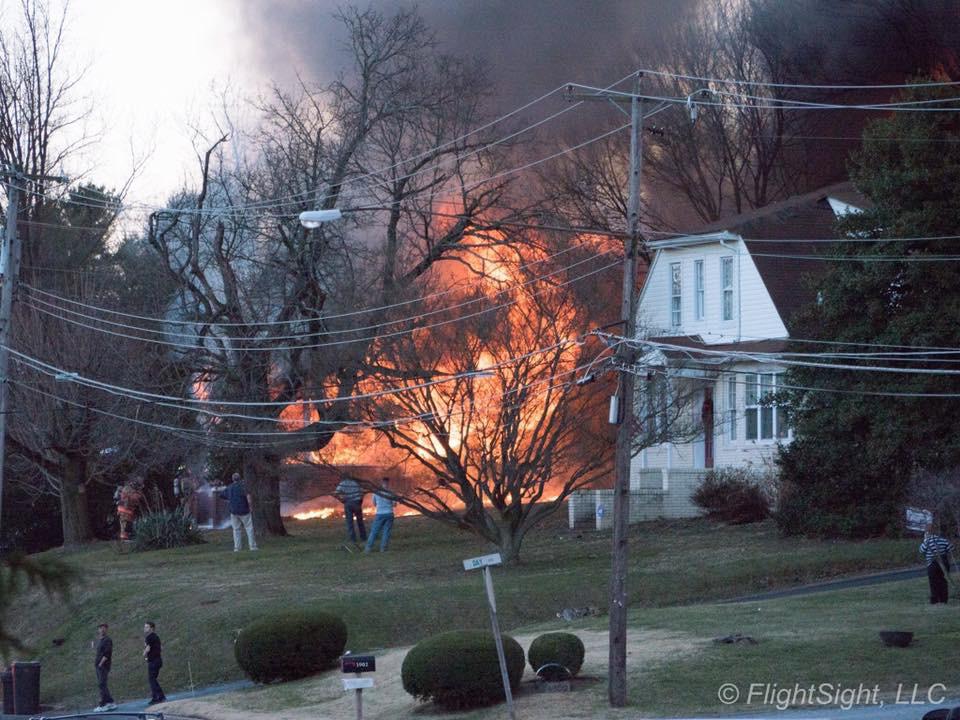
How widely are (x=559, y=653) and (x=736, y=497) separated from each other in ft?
58.6

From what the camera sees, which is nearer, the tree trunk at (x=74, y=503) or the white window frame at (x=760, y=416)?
the white window frame at (x=760, y=416)

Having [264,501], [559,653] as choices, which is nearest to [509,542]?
[559,653]

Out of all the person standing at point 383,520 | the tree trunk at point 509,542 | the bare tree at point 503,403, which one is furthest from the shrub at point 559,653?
the person standing at point 383,520

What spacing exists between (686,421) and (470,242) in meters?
11.2

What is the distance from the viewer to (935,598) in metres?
21.8

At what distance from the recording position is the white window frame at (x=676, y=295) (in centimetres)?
4028

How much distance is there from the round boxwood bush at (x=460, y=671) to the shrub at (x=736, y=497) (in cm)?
1795

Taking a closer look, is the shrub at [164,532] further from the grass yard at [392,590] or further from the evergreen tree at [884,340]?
the evergreen tree at [884,340]

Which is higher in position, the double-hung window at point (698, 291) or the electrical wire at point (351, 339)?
the double-hung window at point (698, 291)

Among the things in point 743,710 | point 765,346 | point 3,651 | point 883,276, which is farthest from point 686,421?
point 3,651

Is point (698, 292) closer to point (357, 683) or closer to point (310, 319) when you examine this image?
point (310, 319)

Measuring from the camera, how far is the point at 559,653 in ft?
62.2

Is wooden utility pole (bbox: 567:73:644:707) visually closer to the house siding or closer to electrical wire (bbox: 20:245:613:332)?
electrical wire (bbox: 20:245:613:332)

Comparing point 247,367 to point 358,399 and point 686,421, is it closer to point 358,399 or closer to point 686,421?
point 358,399
